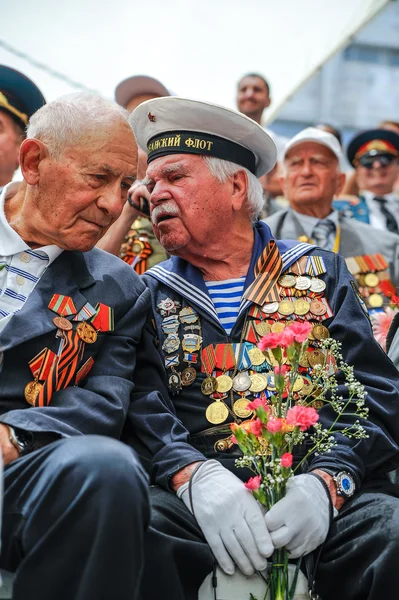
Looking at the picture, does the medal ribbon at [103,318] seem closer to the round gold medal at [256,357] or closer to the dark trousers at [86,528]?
the round gold medal at [256,357]

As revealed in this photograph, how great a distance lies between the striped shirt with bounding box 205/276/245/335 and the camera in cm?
374

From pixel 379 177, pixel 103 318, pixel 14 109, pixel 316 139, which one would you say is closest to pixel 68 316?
pixel 103 318

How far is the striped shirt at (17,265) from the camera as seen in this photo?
3.17 m

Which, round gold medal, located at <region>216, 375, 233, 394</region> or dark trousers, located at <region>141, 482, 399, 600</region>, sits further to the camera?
round gold medal, located at <region>216, 375, 233, 394</region>

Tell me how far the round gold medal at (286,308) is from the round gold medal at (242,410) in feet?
1.53

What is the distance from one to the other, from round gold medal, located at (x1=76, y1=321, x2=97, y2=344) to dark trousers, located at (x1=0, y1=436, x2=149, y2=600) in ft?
2.69

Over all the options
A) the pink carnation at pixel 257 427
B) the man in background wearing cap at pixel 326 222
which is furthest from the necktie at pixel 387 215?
the pink carnation at pixel 257 427

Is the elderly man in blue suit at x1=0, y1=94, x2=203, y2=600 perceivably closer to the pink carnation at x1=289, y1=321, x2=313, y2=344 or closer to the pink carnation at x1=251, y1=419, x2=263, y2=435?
the pink carnation at x1=251, y1=419, x2=263, y2=435

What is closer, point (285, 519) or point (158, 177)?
point (285, 519)

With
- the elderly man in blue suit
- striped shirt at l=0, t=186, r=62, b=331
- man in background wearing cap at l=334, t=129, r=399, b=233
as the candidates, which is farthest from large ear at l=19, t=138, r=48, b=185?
man in background wearing cap at l=334, t=129, r=399, b=233

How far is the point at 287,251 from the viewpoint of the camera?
3.99m

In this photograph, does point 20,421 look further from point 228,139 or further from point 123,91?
point 123,91

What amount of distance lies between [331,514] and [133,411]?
0.88 metres

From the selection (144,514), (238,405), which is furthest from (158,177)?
(144,514)
